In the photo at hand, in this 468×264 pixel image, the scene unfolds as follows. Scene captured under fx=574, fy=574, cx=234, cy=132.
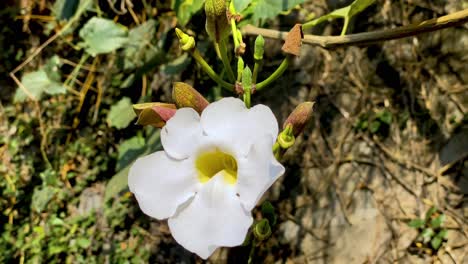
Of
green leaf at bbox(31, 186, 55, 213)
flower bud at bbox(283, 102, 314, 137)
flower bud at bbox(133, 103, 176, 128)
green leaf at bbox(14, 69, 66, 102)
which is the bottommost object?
green leaf at bbox(31, 186, 55, 213)

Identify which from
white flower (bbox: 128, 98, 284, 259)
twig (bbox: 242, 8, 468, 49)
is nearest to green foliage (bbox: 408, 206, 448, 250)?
twig (bbox: 242, 8, 468, 49)

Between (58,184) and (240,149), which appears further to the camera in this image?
(58,184)

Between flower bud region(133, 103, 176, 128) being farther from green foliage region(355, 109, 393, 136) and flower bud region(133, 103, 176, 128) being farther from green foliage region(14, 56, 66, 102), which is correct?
green foliage region(14, 56, 66, 102)

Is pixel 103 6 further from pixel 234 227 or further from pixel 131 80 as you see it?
pixel 234 227

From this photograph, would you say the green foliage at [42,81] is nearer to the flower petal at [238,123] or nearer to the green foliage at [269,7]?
the green foliage at [269,7]

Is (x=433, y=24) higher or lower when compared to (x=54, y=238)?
higher

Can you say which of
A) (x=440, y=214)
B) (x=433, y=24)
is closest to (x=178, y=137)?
(x=433, y=24)

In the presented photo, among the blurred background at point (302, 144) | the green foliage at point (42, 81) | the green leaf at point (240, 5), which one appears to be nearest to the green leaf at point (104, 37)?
the blurred background at point (302, 144)
